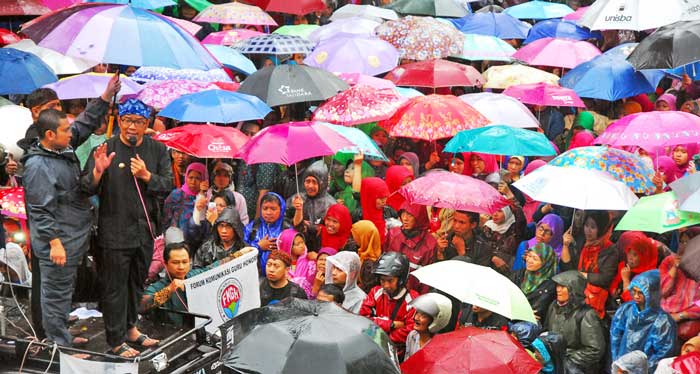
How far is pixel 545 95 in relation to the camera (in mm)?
13391

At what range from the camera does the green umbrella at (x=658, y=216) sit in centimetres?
858

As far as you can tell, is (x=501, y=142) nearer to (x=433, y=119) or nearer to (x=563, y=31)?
(x=433, y=119)

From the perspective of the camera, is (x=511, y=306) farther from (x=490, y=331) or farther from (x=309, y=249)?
(x=309, y=249)

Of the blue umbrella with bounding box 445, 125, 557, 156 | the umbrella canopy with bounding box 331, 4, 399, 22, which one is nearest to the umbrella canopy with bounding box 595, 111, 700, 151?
the blue umbrella with bounding box 445, 125, 557, 156

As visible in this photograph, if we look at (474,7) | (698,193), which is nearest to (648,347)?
(698,193)

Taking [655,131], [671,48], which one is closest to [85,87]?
[655,131]

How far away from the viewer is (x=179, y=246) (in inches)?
354

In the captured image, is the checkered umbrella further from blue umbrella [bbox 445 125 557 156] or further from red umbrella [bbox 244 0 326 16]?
blue umbrella [bbox 445 125 557 156]

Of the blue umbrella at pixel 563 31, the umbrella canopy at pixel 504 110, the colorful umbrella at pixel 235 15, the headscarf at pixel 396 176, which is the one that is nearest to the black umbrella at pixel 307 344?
the headscarf at pixel 396 176

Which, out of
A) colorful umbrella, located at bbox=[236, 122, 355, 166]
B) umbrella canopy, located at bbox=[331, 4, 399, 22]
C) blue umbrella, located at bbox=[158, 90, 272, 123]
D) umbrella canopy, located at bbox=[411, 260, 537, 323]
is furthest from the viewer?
umbrella canopy, located at bbox=[331, 4, 399, 22]

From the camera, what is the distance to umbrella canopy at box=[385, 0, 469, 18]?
17469 mm

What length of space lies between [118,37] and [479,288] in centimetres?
343

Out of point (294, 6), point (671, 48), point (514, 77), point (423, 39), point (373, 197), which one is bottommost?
point (373, 197)

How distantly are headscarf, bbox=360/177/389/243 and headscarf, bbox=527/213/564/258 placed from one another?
5.67ft
